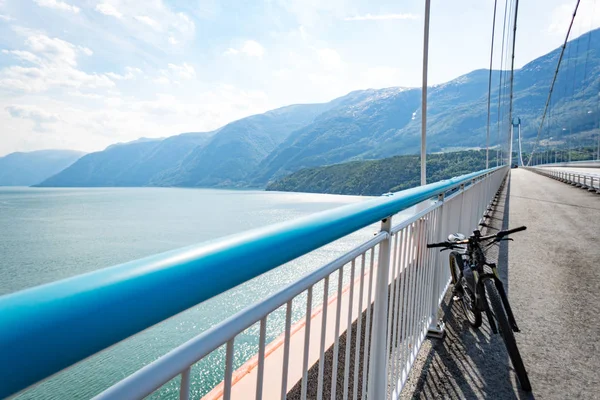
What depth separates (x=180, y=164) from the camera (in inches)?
6900

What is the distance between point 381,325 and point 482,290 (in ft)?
3.95

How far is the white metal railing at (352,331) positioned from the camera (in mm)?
597

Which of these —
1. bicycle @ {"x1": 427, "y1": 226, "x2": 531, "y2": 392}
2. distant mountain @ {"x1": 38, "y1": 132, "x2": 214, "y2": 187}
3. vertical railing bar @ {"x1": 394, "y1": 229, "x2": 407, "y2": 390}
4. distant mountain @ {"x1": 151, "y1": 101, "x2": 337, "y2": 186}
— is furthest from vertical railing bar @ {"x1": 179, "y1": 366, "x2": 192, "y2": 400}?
distant mountain @ {"x1": 38, "y1": 132, "x2": 214, "y2": 187}

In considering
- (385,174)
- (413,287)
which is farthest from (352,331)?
(385,174)

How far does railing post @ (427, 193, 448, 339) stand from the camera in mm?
2613

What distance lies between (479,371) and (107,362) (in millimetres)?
4631

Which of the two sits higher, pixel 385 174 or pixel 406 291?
pixel 406 291

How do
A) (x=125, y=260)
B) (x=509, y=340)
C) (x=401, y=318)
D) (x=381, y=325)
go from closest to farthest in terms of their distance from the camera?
(x=381, y=325) < (x=401, y=318) < (x=509, y=340) < (x=125, y=260)

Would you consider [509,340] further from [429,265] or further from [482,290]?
[429,265]

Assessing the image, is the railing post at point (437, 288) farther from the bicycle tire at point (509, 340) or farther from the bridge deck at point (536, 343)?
the bicycle tire at point (509, 340)

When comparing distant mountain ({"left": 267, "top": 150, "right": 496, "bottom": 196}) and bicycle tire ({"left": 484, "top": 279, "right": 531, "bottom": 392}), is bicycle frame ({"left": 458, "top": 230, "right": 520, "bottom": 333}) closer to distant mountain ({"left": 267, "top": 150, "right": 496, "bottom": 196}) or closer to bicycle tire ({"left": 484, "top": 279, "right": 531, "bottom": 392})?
bicycle tire ({"left": 484, "top": 279, "right": 531, "bottom": 392})

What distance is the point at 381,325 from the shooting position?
1.50 metres

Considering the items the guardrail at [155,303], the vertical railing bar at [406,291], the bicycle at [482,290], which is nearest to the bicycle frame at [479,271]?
the bicycle at [482,290]

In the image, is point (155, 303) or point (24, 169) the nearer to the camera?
point (155, 303)
